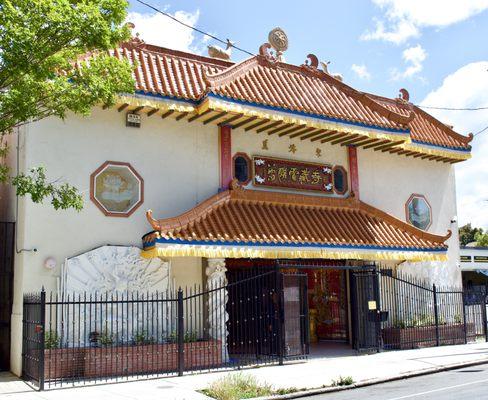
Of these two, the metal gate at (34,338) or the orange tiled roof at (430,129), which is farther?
the orange tiled roof at (430,129)

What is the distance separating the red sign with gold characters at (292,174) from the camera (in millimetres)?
16984

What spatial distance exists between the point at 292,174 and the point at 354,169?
2.61 meters

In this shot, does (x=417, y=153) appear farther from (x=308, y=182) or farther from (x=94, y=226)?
(x=94, y=226)

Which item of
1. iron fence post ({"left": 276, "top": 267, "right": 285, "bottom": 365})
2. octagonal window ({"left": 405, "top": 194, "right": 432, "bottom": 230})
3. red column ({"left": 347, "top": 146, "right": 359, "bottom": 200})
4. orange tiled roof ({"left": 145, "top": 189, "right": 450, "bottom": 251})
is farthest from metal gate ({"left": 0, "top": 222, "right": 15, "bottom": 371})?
octagonal window ({"left": 405, "top": 194, "right": 432, "bottom": 230})

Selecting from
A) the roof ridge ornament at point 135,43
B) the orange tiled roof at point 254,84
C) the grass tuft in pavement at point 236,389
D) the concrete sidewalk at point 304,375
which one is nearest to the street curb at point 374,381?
the concrete sidewalk at point 304,375

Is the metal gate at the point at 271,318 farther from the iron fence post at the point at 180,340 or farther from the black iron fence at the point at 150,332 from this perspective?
the iron fence post at the point at 180,340

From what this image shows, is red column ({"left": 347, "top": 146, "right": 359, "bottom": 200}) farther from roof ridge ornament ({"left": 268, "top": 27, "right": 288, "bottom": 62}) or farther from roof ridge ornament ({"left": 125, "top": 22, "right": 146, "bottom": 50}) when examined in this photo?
roof ridge ornament ({"left": 125, "top": 22, "right": 146, "bottom": 50})

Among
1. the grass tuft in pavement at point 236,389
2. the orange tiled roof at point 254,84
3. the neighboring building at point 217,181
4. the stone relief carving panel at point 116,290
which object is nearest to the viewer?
the grass tuft in pavement at point 236,389

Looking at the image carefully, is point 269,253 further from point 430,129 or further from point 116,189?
point 430,129

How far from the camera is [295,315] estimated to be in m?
15.6

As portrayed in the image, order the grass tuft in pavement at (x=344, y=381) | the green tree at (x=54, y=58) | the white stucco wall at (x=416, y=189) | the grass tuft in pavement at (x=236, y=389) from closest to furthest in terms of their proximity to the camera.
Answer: the green tree at (x=54, y=58) < the grass tuft in pavement at (x=236, y=389) < the grass tuft in pavement at (x=344, y=381) < the white stucco wall at (x=416, y=189)

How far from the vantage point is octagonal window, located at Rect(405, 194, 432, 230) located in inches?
807

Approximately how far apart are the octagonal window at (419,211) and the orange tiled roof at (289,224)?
1930mm

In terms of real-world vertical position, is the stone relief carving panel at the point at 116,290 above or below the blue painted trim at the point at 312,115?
below
